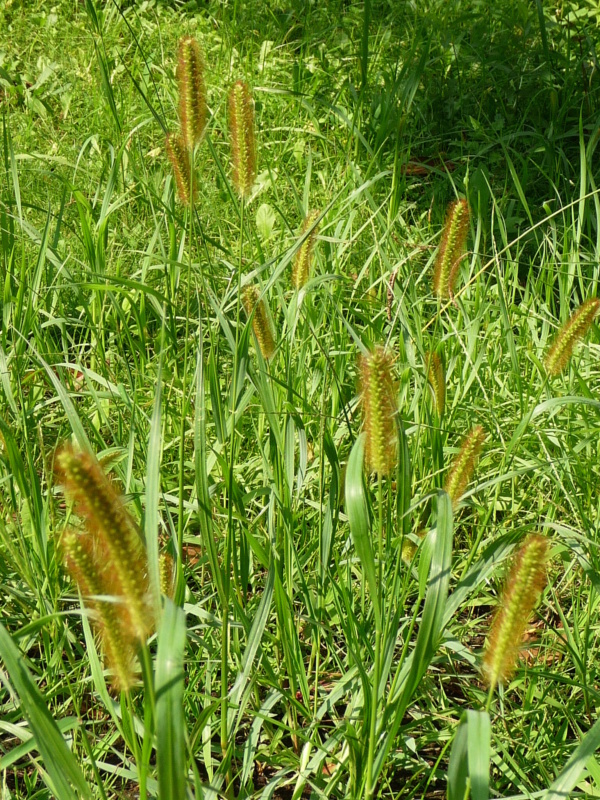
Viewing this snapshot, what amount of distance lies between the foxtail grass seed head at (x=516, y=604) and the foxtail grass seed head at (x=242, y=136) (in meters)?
0.85

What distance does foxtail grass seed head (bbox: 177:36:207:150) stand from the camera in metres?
1.40

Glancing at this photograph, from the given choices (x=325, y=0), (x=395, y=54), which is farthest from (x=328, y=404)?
(x=325, y=0)

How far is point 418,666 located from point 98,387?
156cm

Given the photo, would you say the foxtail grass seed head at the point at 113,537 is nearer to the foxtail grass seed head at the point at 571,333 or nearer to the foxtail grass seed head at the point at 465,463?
the foxtail grass seed head at the point at 465,463

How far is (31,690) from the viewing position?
96cm

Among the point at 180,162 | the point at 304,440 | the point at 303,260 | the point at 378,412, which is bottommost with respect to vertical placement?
the point at 304,440

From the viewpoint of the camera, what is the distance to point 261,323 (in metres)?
1.59

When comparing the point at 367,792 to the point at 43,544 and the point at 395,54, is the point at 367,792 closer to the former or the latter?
the point at 43,544

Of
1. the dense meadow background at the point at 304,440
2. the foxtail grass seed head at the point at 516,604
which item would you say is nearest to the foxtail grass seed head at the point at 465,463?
the dense meadow background at the point at 304,440

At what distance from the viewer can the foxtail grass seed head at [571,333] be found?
160 cm

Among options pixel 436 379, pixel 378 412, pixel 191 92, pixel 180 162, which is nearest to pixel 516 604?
pixel 378 412

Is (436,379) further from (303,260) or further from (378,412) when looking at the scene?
(378,412)

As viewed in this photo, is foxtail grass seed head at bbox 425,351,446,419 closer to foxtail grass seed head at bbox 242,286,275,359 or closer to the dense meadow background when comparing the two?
the dense meadow background

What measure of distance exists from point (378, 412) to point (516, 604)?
31 centimetres
